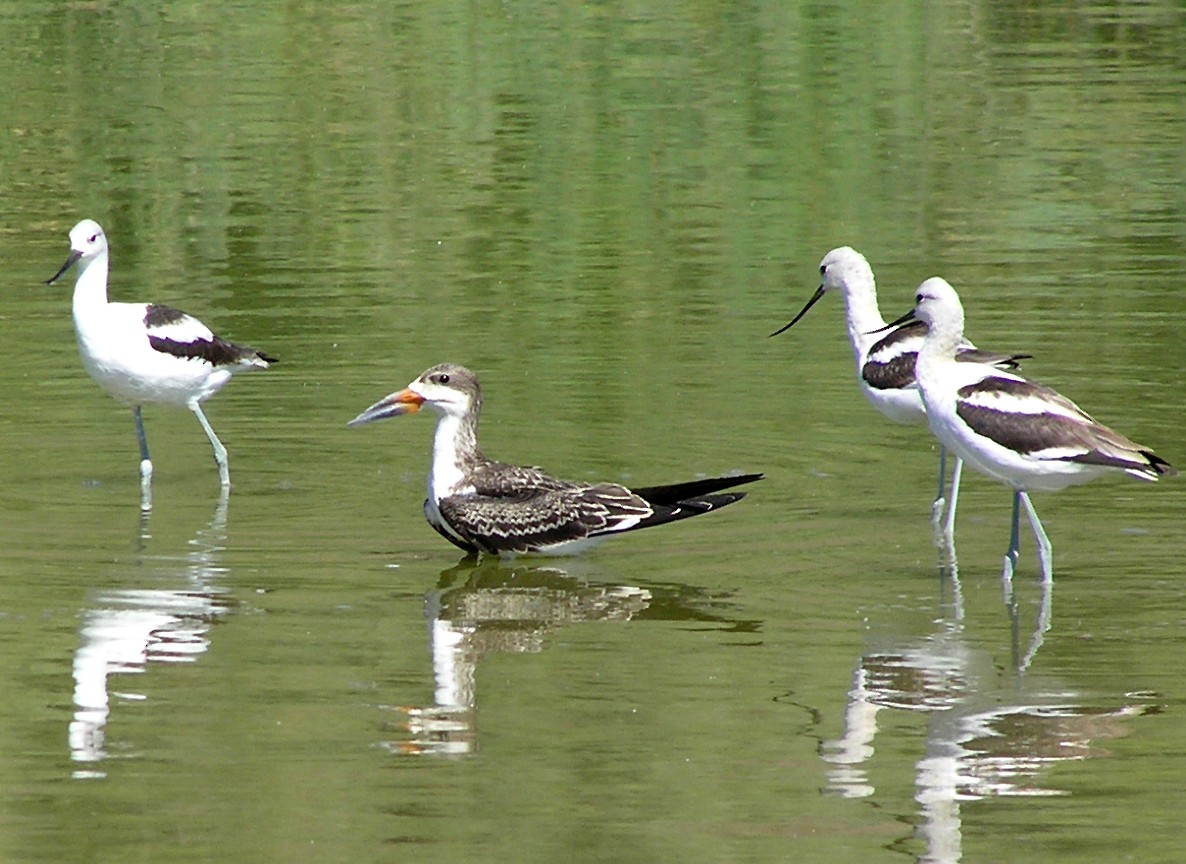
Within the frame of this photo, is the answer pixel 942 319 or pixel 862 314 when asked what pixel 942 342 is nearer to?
pixel 942 319

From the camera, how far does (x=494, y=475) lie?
11383mm

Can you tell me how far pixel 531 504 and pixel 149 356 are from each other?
9.66ft

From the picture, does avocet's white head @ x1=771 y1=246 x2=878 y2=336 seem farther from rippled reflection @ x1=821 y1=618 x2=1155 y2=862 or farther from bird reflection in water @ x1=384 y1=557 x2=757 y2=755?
rippled reflection @ x1=821 y1=618 x2=1155 y2=862

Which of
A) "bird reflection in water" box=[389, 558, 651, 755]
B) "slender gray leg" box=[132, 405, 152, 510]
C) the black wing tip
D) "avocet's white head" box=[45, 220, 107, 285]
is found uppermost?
"avocet's white head" box=[45, 220, 107, 285]

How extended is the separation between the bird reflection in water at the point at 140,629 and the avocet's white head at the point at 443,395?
1163 millimetres

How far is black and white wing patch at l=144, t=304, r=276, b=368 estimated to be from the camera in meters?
13.0

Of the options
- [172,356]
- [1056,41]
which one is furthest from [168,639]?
[1056,41]

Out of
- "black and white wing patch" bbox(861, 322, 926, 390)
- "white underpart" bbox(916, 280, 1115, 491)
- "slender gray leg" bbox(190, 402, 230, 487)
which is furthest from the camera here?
"slender gray leg" bbox(190, 402, 230, 487)

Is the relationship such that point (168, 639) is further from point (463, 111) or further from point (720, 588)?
point (463, 111)

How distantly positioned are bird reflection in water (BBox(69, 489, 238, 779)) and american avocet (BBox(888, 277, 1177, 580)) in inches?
137

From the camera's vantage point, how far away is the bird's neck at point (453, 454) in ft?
37.1

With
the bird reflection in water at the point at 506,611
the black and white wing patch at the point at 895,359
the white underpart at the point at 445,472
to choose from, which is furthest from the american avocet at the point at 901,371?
the white underpart at the point at 445,472

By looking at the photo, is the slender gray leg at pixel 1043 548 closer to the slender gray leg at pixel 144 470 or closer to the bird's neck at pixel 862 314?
the bird's neck at pixel 862 314

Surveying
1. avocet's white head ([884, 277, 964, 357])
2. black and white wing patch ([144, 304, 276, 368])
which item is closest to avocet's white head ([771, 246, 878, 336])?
avocet's white head ([884, 277, 964, 357])
